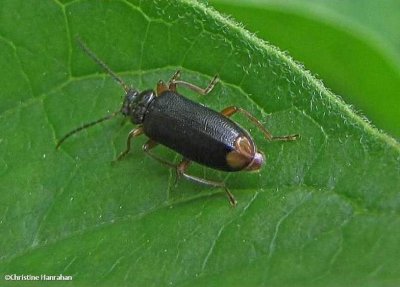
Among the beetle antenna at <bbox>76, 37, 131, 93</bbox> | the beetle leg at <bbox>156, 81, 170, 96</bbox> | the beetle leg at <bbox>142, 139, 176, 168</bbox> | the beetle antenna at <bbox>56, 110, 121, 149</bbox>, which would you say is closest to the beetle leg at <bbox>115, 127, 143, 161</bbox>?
the beetle leg at <bbox>142, 139, 176, 168</bbox>

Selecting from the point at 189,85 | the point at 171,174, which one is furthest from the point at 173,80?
the point at 171,174

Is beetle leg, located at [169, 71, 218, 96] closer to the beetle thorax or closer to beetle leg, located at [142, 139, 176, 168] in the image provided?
the beetle thorax

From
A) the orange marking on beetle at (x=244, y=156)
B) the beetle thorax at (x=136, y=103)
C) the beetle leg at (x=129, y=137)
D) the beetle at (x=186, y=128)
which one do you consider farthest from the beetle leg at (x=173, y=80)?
the orange marking on beetle at (x=244, y=156)

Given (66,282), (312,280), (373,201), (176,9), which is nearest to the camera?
(312,280)

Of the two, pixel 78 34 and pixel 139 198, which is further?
pixel 78 34

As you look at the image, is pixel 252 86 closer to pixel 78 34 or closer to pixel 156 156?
pixel 156 156

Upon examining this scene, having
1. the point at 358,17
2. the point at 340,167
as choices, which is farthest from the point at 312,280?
the point at 358,17

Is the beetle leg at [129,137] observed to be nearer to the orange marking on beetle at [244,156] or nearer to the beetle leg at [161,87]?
the beetle leg at [161,87]

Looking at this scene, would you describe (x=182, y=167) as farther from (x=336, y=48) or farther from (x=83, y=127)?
(x=336, y=48)
